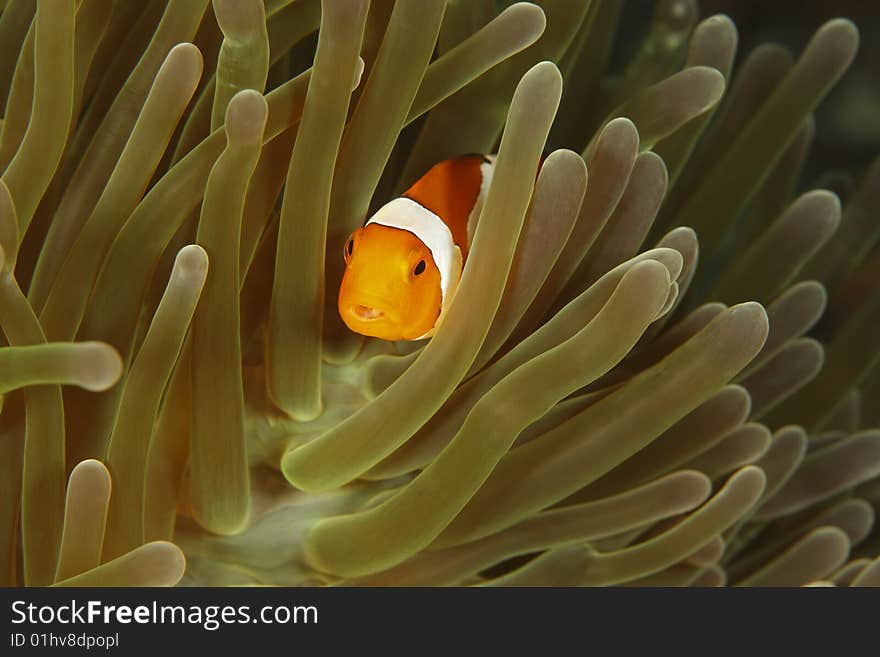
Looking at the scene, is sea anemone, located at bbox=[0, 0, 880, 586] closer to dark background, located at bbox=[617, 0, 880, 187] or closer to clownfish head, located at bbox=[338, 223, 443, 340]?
clownfish head, located at bbox=[338, 223, 443, 340]

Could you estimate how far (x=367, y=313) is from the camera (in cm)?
74

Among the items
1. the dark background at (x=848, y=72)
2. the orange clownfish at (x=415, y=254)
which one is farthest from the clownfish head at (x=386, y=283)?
the dark background at (x=848, y=72)

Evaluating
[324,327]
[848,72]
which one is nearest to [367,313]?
[324,327]

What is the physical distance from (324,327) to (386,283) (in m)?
0.15

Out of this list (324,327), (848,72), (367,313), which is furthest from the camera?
(848,72)

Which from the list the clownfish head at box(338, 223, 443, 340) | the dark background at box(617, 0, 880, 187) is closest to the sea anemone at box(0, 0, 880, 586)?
the clownfish head at box(338, 223, 443, 340)

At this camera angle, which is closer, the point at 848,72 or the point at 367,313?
the point at 367,313

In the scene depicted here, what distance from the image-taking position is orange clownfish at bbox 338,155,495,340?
0.75 m

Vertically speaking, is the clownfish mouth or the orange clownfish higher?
the orange clownfish

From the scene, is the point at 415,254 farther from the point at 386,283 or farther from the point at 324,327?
the point at 324,327

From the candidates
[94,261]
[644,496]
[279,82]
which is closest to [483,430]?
[644,496]

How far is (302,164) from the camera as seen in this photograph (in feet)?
2.58
